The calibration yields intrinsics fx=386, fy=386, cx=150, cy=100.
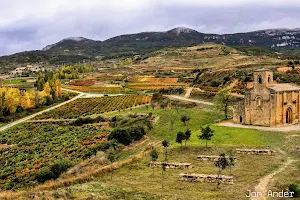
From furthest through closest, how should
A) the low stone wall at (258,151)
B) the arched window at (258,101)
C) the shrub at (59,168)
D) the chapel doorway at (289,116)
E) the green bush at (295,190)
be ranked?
the chapel doorway at (289,116) < the arched window at (258,101) < the shrub at (59,168) < the low stone wall at (258,151) < the green bush at (295,190)

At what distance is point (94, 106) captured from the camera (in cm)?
8375

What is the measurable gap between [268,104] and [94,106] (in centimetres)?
4481

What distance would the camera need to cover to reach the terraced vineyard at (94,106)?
256ft

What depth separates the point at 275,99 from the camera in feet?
155

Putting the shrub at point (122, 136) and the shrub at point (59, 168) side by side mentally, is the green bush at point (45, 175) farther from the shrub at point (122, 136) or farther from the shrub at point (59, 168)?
the shrub at point (122, 136)

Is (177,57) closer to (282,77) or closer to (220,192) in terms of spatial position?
(282,77)

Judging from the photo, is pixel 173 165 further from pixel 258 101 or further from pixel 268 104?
pixel 258 101

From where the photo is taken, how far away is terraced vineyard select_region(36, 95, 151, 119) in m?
78.0

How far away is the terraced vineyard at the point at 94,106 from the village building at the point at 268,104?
3163 cm

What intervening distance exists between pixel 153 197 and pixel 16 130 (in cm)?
5548

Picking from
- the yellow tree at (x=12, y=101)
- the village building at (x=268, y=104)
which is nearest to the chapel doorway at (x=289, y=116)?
the village building at (x=268, y=104)

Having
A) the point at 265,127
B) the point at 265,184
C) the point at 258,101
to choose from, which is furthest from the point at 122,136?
the point at 265,184

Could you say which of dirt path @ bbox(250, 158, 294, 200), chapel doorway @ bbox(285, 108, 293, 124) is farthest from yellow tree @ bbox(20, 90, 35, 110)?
dirt path @ bbox(250, 158, 294, 200)

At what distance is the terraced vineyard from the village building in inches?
1245
